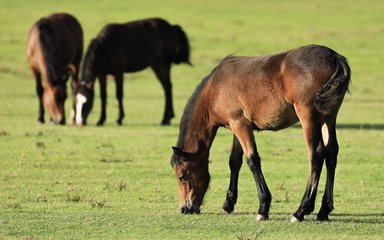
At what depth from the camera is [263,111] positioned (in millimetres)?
10492

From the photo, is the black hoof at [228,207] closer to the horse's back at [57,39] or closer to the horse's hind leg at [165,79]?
the horse's hind leg at [165,79]

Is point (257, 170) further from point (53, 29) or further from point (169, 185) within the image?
point (53, 29)

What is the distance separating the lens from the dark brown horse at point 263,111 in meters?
10.0

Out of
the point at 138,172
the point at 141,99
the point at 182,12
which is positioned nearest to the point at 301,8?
the point at 182,12

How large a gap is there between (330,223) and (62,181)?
4924mm

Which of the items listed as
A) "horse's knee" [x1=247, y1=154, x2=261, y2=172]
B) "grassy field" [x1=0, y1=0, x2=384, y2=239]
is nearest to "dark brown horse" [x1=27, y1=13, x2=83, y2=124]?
"grassy field" [x1=0, y1=0, x2=384, y2=239]

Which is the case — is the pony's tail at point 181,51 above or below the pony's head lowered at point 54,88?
above

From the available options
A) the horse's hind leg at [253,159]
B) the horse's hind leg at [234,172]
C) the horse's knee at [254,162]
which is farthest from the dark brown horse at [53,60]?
the horse's knee at [254,162]

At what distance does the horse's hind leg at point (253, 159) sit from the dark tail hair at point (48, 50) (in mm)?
12203

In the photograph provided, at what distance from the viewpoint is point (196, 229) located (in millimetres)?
9820

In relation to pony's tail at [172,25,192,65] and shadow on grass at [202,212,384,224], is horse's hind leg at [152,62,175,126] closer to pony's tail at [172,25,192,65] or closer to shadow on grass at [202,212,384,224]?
pony's tail at [172,25,192,65]

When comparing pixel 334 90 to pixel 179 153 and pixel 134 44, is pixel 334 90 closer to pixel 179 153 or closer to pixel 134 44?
pixel 179 153

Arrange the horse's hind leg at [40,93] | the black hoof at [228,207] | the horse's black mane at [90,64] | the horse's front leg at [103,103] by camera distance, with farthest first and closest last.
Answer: the horse's hind leg at [40,93], the horse's front leg at [103,103], the horse's black mane at [90,64], the black hoof at [228,207]

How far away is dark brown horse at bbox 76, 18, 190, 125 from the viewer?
21.7 metres
